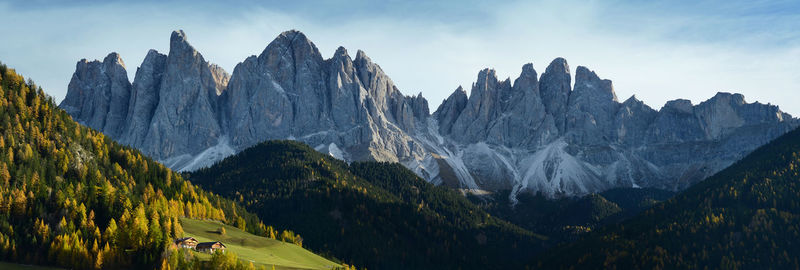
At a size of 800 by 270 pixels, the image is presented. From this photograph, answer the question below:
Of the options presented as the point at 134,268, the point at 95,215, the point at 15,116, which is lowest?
the point at 134,268

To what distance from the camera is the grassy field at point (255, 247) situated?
14225 centimetres

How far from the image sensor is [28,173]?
146000mm

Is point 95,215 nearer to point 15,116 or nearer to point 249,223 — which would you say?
point 15,116

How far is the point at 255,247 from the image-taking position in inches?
6211

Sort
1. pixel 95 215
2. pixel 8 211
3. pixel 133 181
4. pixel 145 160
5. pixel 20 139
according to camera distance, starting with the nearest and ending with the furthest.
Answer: pixel 8 211, pixel 95 215, pixel 20 139, pixel 133 181, pixel 145 160

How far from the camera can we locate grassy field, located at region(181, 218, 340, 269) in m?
142

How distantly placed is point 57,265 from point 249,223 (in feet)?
231

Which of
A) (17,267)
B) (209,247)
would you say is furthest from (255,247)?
(17,267)

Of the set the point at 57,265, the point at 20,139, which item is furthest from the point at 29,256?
the point at 20,139

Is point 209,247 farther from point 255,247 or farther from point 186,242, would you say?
point 255,247

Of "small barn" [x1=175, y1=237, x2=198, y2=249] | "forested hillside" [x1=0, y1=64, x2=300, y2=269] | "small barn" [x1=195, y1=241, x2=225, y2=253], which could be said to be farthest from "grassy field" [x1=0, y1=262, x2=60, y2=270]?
"small barn" [x1=195, y1=241, x2=225, y2=253]

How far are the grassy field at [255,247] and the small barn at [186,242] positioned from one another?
11.9 feet

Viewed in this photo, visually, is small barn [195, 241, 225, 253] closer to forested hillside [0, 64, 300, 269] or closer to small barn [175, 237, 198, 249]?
small barn [175, 237, 198, 249]

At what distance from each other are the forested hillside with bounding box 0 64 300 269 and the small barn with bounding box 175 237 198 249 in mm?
2066
